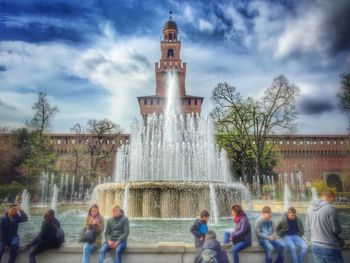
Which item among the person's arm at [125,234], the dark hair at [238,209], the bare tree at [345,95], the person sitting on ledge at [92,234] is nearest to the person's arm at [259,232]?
the dark hair at [238,209]

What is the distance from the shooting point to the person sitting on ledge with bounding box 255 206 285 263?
5.64m

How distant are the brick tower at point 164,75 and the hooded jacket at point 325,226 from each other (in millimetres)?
54281

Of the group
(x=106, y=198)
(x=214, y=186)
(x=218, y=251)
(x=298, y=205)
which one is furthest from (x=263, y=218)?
(x=298, y=205)

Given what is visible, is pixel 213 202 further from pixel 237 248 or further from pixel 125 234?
pixel 125 234

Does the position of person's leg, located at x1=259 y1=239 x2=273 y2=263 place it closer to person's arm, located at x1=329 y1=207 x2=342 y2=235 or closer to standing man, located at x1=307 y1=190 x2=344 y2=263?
standing man, located at x1=307 y1=190 x2=344 y2=263

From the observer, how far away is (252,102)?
36.8m

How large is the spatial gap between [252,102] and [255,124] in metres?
3.68

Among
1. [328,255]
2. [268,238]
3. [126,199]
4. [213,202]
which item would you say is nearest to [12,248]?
[268,238]

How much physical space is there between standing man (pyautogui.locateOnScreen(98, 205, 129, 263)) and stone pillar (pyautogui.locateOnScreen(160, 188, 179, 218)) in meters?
7.67

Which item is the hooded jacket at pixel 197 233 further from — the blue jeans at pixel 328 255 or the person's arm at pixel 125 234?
the blue jeans at pixel 328 255

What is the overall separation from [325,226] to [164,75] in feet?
197

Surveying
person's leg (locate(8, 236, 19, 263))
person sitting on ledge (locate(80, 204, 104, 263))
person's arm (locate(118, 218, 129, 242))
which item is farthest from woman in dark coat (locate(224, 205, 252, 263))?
person's leg (locate(8, 236, 19, 263))

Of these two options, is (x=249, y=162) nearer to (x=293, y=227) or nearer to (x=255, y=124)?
(x=255, y=124)

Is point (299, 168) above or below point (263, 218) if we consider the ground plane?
above
